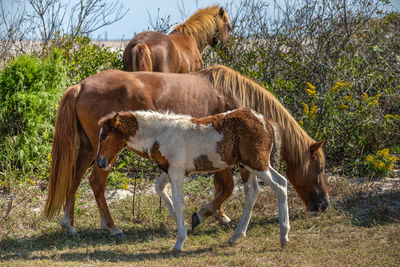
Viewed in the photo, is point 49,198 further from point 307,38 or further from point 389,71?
point 389,71

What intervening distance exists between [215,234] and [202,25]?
4.62 meters

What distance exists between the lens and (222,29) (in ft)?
29.3

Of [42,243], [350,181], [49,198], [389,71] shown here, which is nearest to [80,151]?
[49,198]

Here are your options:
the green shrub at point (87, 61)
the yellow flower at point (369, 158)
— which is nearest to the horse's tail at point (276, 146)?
the yellow flower at point (369, 158)

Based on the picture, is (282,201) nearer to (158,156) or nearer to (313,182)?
(313,182)

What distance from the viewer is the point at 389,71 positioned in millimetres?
8555

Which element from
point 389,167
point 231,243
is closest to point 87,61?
point 231,243

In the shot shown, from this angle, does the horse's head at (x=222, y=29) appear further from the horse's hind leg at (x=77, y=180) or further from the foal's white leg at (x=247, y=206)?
the foal's white leg at (x=247, y=206)

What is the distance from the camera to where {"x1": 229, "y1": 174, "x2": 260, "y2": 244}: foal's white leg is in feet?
A: 16.1

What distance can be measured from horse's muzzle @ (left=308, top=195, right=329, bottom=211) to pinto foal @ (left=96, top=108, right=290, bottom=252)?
1.01 m

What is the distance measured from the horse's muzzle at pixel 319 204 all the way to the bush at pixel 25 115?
3.76 m

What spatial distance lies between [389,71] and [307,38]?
154cm

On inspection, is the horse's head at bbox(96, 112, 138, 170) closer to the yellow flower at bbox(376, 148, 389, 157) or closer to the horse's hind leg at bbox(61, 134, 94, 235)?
the horse's hind leg at bbox(61, 134, 94, 235)

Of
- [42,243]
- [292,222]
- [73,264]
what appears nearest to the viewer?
[73,264]
